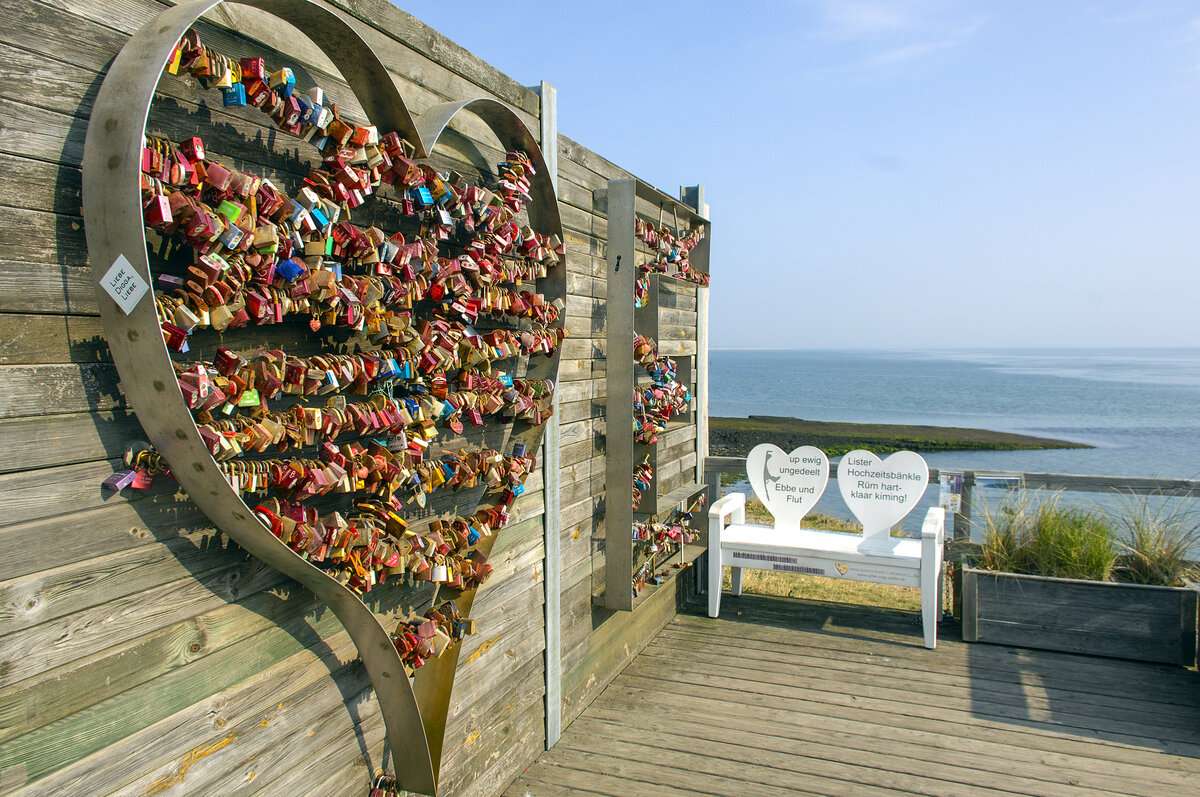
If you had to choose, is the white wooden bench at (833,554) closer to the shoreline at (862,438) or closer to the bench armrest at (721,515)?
the bench armrest at (721,515)

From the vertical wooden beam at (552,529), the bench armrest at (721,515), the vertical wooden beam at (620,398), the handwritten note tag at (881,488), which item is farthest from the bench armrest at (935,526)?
the vertical wooden beam at (552,529)

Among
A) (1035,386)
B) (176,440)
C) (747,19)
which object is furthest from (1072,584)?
(1035,386)

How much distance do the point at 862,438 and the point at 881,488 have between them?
2130 cm

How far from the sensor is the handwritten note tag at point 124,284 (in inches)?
40.9

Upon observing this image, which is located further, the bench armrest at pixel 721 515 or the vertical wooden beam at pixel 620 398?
the bench armrest at pixel 721 515

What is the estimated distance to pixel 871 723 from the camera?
9.92 feet

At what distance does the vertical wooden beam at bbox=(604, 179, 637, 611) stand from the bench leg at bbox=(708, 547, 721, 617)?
1144 mm

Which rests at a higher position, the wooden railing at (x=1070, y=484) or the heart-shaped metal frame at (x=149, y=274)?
the heart-shaped metal frame at (x=149, y=274)

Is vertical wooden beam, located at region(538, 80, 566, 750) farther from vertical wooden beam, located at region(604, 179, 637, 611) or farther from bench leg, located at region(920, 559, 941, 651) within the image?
bench leg, located at region(920, 559, 941, 651)

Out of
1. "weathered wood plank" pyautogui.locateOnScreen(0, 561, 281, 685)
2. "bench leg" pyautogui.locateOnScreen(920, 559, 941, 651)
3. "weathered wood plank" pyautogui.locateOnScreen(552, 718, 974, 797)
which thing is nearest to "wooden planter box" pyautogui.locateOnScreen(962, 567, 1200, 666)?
"bench leg" pyautogui.locateOnScreen(920, 559, 941, 651)

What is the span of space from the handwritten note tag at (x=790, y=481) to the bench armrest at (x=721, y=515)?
15 cm

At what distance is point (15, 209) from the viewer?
1015 millimetres

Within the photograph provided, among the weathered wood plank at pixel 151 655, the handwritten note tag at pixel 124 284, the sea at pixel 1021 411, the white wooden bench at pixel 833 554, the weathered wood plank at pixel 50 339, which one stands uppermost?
the handwritten note tag at pixel 124 284

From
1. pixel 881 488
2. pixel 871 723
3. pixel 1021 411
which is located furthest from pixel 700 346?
pixel 1021 411
